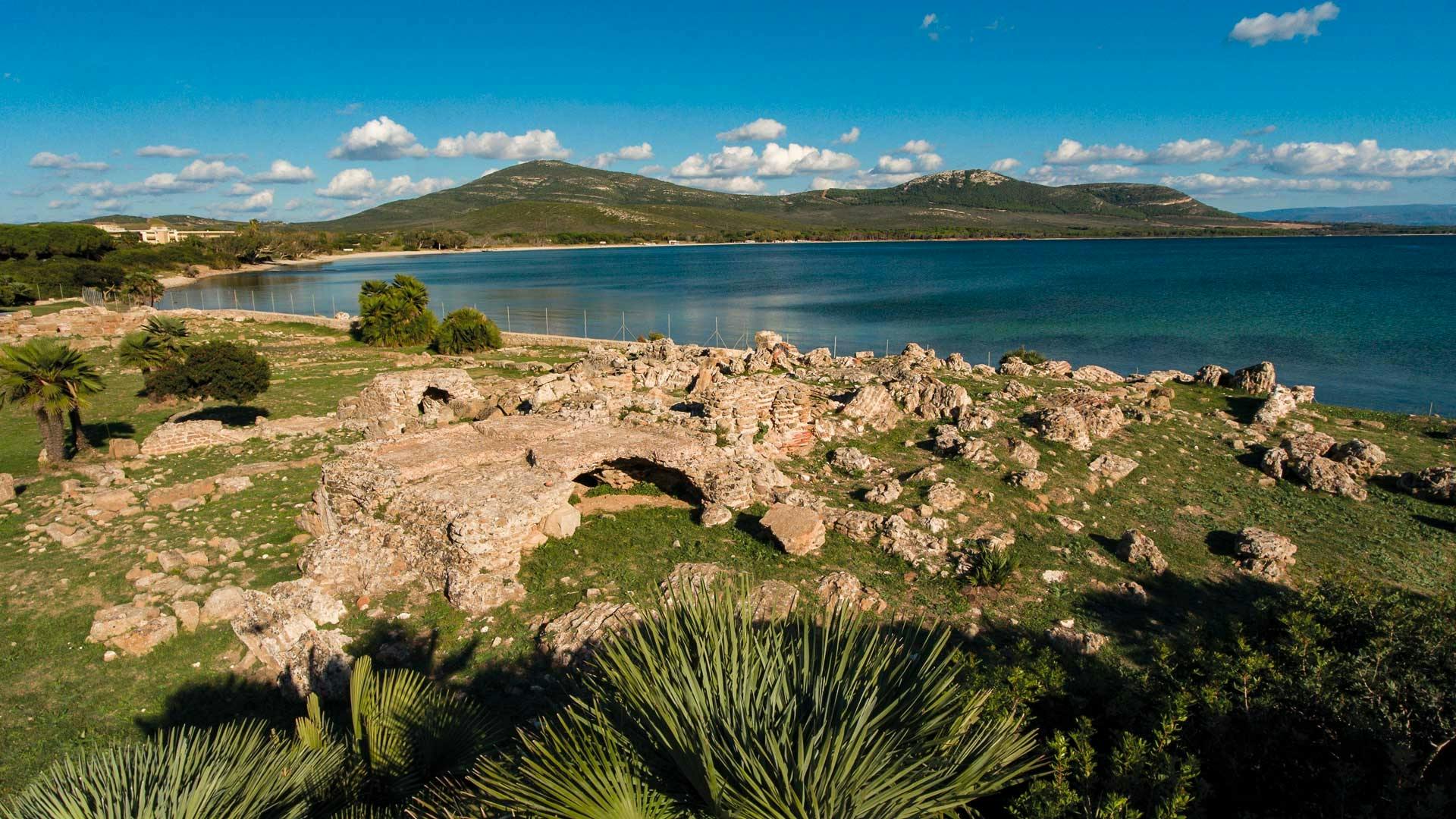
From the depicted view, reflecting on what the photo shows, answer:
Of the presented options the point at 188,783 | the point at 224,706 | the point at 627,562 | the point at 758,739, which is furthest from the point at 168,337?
the point at 758,739

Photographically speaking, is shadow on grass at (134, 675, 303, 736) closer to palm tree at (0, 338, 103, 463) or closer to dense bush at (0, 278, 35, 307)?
palm tree at (0, 338, 103, 463)

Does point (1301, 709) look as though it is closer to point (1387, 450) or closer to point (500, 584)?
point (500, 584)

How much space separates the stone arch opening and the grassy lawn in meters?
0.29

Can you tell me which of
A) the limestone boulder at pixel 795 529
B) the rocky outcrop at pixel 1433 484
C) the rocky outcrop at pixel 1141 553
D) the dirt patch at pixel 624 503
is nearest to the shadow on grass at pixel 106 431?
the dirt patch at pixel 624 503

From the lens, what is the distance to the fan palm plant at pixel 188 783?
4293 mm

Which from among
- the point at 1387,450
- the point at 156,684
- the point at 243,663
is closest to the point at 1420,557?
the point at 1387,450

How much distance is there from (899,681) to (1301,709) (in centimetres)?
417

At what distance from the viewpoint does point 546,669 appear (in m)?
9.45

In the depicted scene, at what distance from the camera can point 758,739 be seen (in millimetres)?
4246

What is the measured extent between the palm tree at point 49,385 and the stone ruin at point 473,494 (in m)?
9.72

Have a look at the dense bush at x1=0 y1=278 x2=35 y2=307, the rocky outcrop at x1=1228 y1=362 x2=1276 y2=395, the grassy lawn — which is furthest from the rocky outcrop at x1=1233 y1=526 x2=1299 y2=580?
the dense bush at x1=0 y1=278 x2=35 y2=307

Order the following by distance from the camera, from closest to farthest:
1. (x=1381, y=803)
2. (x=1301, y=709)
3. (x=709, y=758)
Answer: (x=709, y=758) < (x=1381, y=803) < (x=1301, y=709)

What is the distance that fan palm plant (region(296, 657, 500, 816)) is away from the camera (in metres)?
5.39

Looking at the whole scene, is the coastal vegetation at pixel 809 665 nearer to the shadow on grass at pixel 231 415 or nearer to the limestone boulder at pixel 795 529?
the limestone boulder at pixel 795 529
